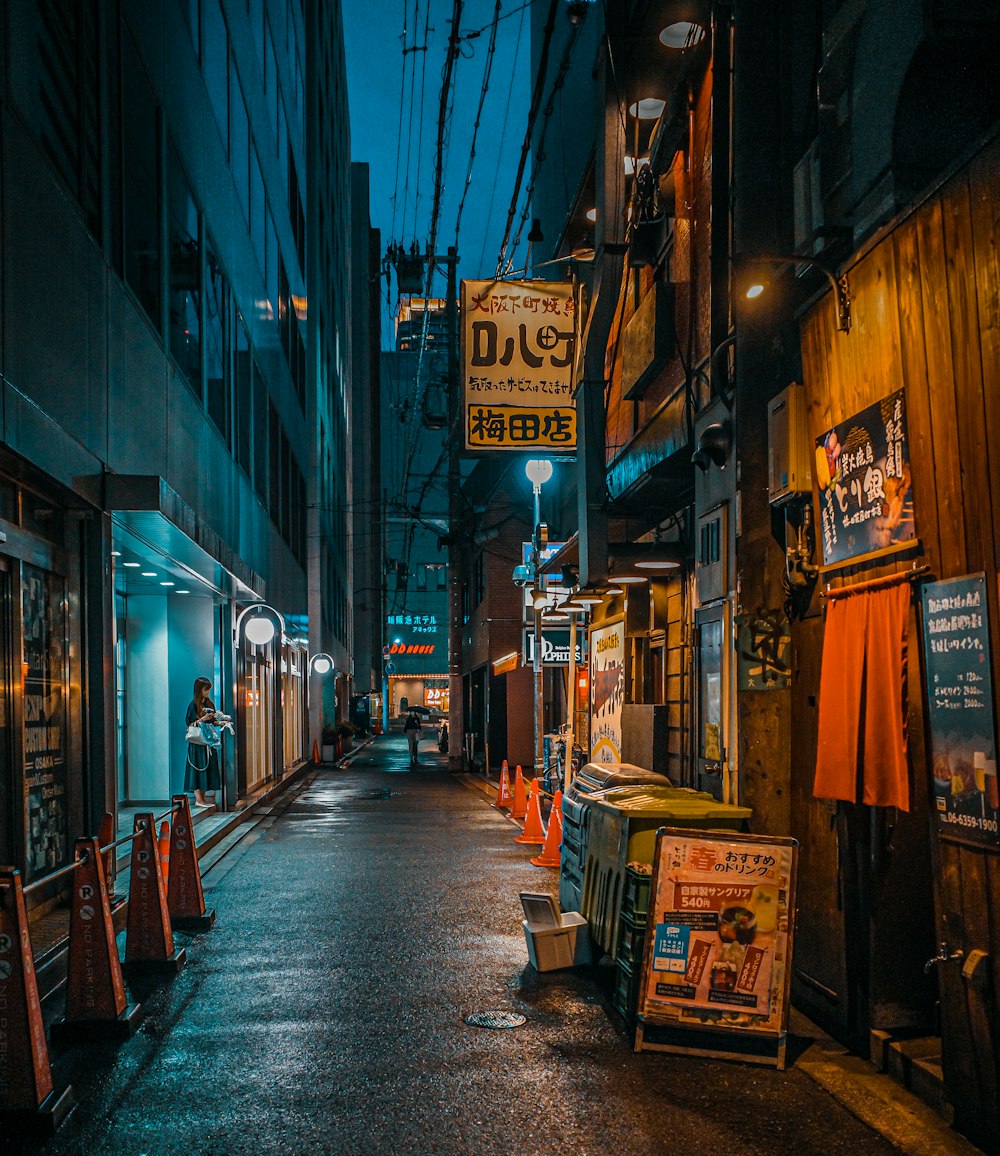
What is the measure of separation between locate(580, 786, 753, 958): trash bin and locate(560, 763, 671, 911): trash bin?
38 centimetres

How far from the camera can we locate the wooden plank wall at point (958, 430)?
15.8ft

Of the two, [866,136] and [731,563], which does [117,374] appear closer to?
[731,563]

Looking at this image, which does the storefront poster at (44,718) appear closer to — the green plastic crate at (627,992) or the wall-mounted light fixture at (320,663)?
the green plastic crate at (627,992)

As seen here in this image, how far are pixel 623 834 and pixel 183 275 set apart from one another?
11137mm

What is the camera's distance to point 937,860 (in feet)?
17.3

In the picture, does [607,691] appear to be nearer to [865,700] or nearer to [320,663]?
[865,700]

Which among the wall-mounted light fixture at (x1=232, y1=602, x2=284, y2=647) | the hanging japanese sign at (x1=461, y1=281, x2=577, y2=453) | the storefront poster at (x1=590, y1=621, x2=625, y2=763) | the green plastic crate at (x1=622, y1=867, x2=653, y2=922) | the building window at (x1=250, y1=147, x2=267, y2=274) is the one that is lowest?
the green plastic crate at (x1=622, y1=867, x2=653, y2=922)

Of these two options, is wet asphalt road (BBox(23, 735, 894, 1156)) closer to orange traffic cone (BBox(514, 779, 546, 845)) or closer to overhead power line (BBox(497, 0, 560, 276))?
orange traffic cone (BBox(514, 779, 546, 845))

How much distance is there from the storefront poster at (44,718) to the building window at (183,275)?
17.9 ft

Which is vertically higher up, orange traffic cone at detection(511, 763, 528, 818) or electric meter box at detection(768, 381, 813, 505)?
electric meter box at detection(768, 381, 813, 505)

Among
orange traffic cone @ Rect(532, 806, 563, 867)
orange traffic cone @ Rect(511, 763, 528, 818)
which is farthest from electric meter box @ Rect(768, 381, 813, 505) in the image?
orange traffic cone @ Rect(511, 763, 528, 818)

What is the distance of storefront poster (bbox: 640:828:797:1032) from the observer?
6027 mm

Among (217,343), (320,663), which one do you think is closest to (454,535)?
(320,663)

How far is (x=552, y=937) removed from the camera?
26.0ft
